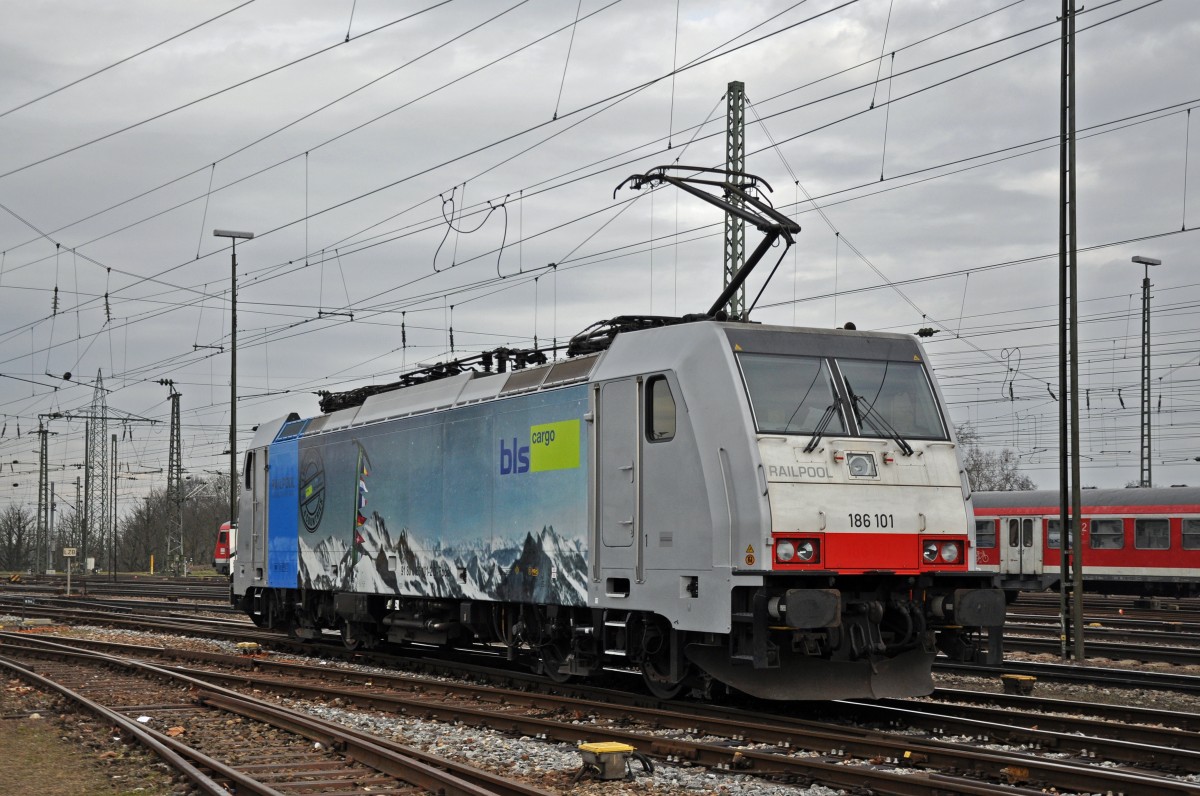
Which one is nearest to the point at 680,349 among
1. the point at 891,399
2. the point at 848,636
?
the point at 891,399

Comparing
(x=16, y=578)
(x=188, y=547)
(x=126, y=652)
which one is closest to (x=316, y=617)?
(x=126, y=652)

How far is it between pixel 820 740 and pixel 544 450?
5335 mm

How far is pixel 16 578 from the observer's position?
6038 cm

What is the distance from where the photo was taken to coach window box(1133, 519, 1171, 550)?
3525 cm

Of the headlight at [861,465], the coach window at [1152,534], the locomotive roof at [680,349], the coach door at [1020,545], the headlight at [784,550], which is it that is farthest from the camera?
the coach door at [1020,545]

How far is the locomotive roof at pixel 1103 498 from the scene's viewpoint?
35219mm

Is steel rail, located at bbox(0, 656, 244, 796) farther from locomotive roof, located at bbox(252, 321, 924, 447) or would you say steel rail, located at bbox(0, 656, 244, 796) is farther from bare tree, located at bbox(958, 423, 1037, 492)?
bare tree, located at bbox(958, 423, 1037, 492)

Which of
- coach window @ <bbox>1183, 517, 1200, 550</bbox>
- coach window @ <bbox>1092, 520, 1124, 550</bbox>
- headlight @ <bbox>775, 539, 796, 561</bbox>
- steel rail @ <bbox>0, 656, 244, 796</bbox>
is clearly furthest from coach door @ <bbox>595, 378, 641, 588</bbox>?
coach window @ <bbox>1092, 520, 1124, 550</bbox>

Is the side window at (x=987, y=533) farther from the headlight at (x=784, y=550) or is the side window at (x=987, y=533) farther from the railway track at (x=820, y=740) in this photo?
the headlight at (x=784, y=550)

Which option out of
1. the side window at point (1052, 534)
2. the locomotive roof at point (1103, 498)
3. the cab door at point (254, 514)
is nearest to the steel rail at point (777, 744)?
the cab door at point (254, 514)

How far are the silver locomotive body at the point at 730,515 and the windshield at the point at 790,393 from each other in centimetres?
2

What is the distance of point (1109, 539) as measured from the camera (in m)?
36.5

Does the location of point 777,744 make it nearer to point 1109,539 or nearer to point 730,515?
point 730,515

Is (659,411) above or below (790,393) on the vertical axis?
below
